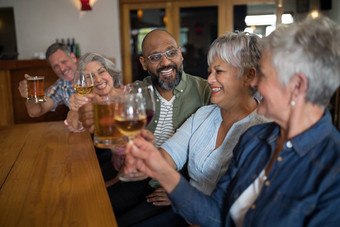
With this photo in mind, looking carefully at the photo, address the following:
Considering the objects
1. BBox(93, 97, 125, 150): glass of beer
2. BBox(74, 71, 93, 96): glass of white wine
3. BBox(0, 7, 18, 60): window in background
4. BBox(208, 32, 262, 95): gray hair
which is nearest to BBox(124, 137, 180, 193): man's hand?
BBox(93, 97, 125, 150): glass of beer

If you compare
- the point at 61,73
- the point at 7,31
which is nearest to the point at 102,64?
the point at 61,73

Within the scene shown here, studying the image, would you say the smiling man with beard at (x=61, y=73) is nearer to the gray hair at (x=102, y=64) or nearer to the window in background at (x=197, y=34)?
the gray hair at (x=102, y=64)

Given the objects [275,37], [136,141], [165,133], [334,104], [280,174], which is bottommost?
[334,104]

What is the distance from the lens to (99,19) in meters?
5.83

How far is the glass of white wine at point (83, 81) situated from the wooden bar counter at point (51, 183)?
322mm

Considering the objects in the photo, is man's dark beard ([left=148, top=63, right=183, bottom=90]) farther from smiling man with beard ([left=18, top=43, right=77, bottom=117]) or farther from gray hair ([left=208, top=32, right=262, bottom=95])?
smiling man with beard ([left=18, top=43, right=77, bottom=117])

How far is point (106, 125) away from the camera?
123 cm

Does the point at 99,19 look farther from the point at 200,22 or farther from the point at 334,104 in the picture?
the point at 334,104

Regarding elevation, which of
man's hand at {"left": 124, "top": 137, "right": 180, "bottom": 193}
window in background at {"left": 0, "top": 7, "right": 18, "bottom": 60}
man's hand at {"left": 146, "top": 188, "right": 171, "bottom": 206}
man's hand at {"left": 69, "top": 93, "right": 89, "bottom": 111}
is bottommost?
man's hand at {"left": 146, "top": 188, "right": 171, "bottom": 206}

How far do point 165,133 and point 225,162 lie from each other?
2.20ft

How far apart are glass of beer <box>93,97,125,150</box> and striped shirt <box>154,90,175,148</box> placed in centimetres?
79

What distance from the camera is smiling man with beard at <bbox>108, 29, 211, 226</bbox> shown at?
1.98m

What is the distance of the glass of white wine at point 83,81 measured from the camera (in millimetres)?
1804

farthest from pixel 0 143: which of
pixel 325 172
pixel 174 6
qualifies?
pixel 174 6
